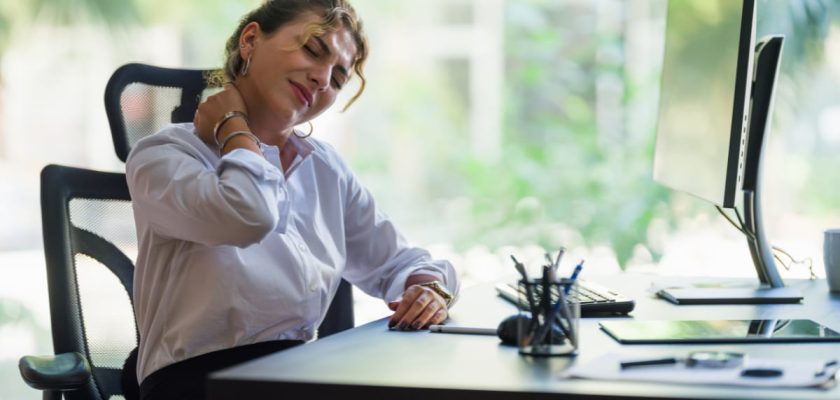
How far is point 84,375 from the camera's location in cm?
148

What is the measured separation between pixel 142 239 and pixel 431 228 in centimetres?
262

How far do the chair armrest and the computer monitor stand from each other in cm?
96

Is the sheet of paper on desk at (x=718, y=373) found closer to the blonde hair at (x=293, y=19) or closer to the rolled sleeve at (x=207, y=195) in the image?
the rolled sleeve at (x=207, y=195)

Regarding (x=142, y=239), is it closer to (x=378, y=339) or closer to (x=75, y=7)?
(x=378, y=339)

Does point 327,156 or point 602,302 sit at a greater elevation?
point 327,156

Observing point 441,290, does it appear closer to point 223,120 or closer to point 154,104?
point 223,120

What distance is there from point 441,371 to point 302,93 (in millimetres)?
682

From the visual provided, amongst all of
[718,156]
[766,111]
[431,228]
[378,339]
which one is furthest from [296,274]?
[431,228]

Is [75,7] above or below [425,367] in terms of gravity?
above

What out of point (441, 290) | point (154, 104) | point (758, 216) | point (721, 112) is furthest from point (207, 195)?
point (758, 216)

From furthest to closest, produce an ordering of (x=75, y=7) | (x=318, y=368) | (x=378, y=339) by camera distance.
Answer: (x=75, y=7)
(x=378, y=339)
(x=318, y=368)

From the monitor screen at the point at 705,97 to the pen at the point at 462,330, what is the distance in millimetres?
470

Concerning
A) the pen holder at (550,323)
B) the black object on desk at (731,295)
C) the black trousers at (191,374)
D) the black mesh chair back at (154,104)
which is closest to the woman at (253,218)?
the black trousers at (191,374)

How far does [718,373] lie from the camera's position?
1.02m
